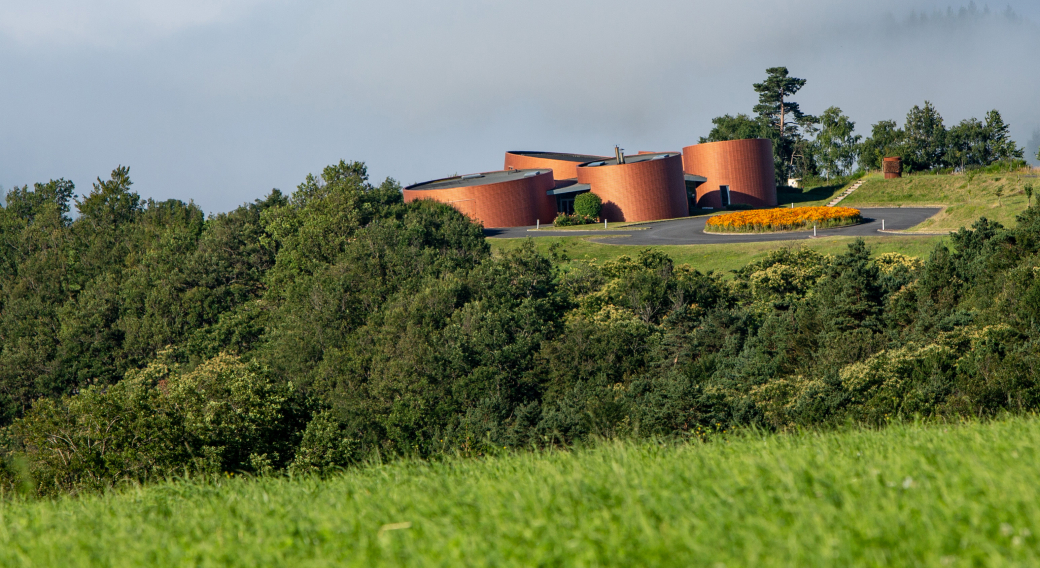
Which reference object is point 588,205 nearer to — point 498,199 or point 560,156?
point 498,199

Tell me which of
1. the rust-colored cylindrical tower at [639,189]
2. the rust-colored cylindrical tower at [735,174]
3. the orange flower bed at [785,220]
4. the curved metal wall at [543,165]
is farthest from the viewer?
the curved metal wall at [543,165]

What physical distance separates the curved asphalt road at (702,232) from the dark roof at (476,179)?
31.3ft

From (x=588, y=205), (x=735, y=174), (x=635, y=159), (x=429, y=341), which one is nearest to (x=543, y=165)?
(x=635, y=159)

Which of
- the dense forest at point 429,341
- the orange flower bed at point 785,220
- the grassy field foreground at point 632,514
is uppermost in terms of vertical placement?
the orange flower bed at point 785,220

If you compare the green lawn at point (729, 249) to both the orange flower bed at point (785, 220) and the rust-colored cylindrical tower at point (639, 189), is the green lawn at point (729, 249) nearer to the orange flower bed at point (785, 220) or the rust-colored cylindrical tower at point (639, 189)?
the orange flower bed at point (785, 220)

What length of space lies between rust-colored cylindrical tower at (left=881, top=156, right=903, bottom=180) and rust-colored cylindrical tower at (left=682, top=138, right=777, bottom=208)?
34.7 ft

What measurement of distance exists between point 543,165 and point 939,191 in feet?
120

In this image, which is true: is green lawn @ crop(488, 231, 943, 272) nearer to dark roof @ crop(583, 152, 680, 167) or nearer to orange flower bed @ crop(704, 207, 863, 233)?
orange flower bed @ crop(704, 207, 863, 233)

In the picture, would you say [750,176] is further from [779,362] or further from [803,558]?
[803,558]

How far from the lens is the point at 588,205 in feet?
217

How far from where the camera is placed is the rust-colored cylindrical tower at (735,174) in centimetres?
7588

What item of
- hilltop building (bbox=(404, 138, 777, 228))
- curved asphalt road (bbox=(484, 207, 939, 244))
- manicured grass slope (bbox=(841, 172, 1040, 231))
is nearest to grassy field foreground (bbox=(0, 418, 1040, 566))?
curved asphalt road (bbox=(484, 207, 939, 244))

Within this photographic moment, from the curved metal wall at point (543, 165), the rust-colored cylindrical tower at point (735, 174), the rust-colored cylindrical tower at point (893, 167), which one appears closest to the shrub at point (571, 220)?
the curved metal wall at point (543, 165)

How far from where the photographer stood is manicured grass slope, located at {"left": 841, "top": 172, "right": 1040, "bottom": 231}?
54.3m
